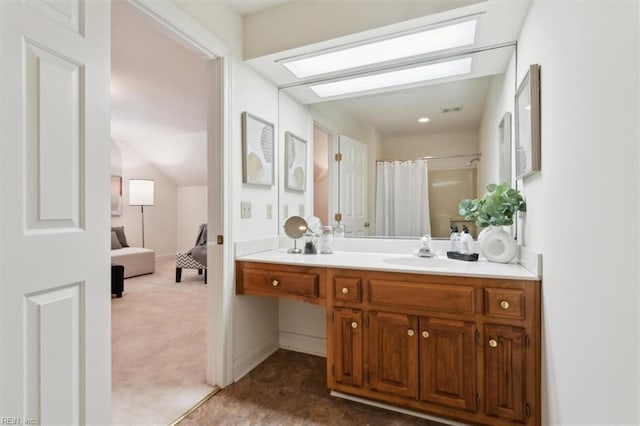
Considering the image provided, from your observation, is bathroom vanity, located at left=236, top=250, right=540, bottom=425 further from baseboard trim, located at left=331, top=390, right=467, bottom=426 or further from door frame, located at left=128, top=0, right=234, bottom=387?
door frame, located at left=128, top=0, right=234, bottom=387

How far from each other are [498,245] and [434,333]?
0.61 metres

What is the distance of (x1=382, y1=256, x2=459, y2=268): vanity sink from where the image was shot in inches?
72.3

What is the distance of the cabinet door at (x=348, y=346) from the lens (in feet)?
5.45

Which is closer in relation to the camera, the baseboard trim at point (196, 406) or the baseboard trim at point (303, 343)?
the baseboard trim at point (196, 406)

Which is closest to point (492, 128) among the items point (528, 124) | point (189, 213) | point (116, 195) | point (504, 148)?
point (504, 148)

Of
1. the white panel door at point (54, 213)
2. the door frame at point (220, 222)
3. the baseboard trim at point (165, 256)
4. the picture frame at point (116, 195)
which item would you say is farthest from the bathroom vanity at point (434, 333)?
the baseboard trim at point (165, 256)

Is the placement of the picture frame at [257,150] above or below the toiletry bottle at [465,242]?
above

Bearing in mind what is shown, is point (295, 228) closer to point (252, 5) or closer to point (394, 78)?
point (394, 78)

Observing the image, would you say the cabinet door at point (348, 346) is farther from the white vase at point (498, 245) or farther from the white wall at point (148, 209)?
the white wall at point (148, 209)

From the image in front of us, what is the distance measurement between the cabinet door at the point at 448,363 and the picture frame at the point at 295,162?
4.77 ft

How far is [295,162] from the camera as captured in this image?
2520 millimetres

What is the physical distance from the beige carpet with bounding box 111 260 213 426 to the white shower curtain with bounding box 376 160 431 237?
161 centimetres

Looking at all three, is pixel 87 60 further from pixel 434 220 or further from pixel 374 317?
pixel 434 220

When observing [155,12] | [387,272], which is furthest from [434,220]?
[155,12]
